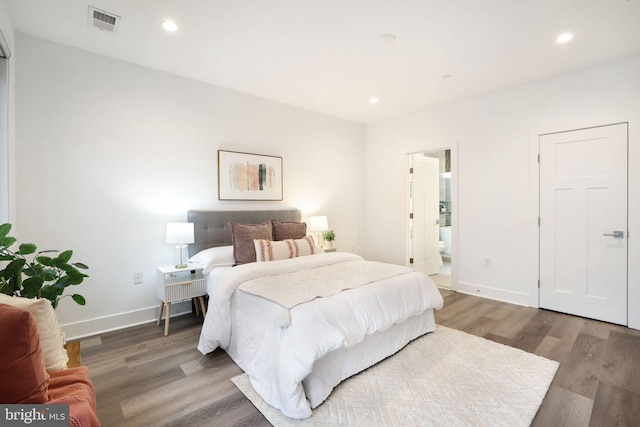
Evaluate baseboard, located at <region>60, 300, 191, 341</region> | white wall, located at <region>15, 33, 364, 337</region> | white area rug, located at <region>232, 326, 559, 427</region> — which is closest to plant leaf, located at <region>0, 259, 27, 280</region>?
white area rug, located at <region>232, 326, 559, 427</region>

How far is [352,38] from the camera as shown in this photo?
2670mm

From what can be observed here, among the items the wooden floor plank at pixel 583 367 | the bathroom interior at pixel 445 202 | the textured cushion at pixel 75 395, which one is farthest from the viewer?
the bathroom interior at pixel 445 202

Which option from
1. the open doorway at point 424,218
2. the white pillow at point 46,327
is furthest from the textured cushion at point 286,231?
the white pillow at point 46,327

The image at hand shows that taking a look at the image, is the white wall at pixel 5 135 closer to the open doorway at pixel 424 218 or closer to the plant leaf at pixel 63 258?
the plant leaf at pixel 63 258

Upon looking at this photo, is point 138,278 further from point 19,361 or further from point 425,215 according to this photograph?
point 425,215

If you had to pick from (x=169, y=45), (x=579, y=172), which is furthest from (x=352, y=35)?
(x=579, y=172)

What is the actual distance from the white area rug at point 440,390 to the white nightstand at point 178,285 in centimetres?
117

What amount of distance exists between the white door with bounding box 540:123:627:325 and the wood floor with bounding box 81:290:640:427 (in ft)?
0.86

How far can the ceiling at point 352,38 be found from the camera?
2281 mm

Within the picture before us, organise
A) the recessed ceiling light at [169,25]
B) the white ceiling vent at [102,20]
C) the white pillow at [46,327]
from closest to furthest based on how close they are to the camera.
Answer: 1. the white pillow at [46,327]
2. the white ceiling vent at [102,20]
3. the recessed ceiling light at [169,25]

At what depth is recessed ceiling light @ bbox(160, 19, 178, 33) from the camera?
2459 mm

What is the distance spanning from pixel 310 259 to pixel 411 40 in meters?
2.26

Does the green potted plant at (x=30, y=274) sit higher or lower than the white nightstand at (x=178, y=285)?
higher

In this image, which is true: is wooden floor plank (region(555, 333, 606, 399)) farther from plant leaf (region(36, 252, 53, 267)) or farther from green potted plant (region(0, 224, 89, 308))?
plant leaf (region(36, 252, 53, 267))
